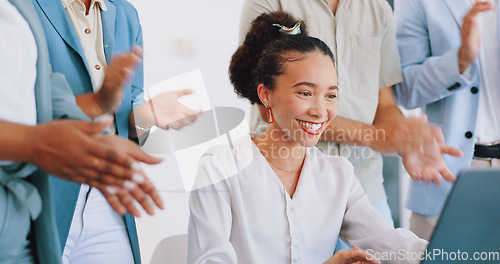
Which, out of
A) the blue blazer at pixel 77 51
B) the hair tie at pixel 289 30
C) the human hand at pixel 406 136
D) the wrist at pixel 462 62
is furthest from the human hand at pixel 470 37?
the blue blazer at pixel 77 51

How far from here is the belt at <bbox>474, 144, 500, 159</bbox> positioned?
4.70 feet

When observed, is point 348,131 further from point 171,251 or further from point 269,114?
point 171,251

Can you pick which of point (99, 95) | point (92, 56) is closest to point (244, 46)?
point (92, 56)

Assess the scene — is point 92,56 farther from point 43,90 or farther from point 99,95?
point 43,90

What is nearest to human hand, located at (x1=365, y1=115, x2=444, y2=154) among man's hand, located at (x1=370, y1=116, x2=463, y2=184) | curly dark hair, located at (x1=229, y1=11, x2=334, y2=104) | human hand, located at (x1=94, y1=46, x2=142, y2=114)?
man's hand, located at (x1=370, y1=116, x2=463, y2=184)

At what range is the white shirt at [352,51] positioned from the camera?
137 cm

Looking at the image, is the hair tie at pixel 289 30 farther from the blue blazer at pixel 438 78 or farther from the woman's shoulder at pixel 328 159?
the blue blazer at pixel 438 78

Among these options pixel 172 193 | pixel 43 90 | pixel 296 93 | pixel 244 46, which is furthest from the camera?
pixel 244 46

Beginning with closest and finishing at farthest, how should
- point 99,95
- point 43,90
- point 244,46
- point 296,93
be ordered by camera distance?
point 43,90 < point 99,95 < point 296,93 < point 244,46

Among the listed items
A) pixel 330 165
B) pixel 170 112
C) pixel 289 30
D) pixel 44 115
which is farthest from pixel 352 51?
pixel 44 115

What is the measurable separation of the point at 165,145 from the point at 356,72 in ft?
2.11

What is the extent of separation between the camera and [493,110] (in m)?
1.46

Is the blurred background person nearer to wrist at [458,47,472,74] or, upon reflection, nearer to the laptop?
wrist at [458,47,472,74]

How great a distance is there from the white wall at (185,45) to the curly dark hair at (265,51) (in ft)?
0.14
